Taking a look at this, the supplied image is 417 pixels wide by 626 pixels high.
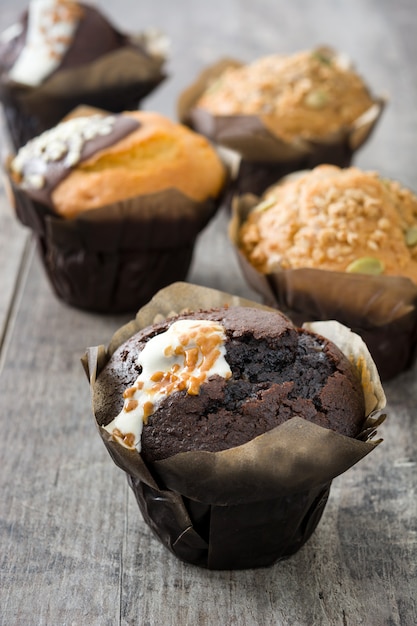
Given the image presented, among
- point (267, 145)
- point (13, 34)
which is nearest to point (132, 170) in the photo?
point (267, 145)

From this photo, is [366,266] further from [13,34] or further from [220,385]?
[13,34]

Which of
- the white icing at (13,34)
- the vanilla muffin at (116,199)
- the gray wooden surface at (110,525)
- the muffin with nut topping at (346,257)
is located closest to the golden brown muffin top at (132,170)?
the vanilla muffin at (116,199)

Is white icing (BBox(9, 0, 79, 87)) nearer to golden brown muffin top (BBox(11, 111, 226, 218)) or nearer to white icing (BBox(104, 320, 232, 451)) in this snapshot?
golden brown muffin top (BBox(11, 111, 226, 218))

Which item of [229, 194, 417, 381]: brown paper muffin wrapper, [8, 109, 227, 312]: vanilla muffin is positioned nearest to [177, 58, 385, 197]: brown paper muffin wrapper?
[8, 109, 227, 312]: vanilla muffin

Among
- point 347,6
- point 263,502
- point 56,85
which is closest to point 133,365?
point 263,502

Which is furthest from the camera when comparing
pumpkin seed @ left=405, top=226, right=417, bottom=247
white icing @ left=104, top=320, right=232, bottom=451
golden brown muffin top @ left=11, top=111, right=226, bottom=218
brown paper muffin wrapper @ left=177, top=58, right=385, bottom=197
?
brown paper muffin wrapper @ left=177, top=58, right=385, bottom=197

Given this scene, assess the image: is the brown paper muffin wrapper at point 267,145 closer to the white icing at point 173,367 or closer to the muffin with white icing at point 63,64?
the muffin with white icing at point 63,64

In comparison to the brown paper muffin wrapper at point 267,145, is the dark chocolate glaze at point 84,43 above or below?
above
